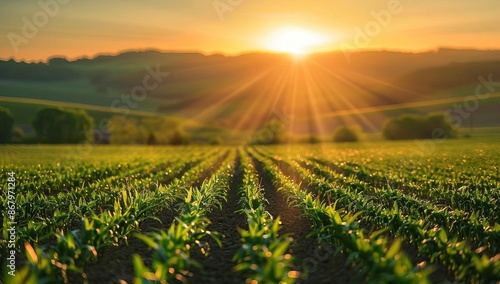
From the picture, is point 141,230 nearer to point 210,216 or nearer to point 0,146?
point 210,216

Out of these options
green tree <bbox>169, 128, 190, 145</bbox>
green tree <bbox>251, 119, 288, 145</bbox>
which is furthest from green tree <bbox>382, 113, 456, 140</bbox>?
green tree <bbox>169, 128, 190, 145</bbox>

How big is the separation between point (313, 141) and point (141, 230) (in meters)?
79.6

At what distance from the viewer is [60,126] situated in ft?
282

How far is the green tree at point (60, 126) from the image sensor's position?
8519 cm

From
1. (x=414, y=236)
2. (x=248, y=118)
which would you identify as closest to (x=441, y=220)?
(x=414, y=236)

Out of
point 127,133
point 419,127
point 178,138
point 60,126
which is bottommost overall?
point 127,133

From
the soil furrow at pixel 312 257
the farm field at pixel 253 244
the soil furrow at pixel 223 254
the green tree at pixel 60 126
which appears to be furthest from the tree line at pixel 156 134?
the farm field at pixel 253 244

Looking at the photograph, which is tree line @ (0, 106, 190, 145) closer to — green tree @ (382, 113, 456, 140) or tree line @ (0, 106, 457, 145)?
tree line @ (0, 106, 457, 145)

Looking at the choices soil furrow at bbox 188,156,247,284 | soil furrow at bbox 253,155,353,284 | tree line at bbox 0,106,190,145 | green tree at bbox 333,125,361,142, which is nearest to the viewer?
soil furrow at bbox 253,155,353,284

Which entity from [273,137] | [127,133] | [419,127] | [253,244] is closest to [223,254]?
[253,244]

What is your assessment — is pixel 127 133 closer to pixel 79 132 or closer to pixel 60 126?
pixel 79 132

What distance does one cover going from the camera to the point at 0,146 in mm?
49625

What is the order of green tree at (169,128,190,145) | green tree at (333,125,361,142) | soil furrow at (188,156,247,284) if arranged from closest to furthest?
soil furrow at (188,156,247,284), green tree at (333,125,361,142), green tree at (169,128,190,145)

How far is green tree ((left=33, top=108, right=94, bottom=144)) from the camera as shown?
8519 cm
